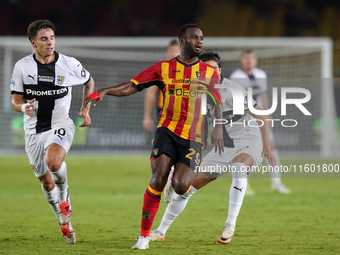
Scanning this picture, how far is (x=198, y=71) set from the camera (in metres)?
4.59

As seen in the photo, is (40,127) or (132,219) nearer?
(40,127)

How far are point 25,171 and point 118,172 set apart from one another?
2204 millimetres

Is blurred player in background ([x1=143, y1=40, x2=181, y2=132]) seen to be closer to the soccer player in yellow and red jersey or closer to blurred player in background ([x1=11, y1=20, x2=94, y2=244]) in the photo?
blurred player in background ([x1=11, y1=20, x2=94, y2=244])

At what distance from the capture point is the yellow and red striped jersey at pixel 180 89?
4.52 meters

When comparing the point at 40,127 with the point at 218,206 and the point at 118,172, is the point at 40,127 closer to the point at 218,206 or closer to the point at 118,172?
the point at 218,206

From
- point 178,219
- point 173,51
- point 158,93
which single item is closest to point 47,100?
point 178,219

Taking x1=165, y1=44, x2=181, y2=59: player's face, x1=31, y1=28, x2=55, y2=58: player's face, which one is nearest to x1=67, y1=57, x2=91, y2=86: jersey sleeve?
x1=31, y1=28, x2=55, y2=58: player's face

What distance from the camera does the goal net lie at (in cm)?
1345

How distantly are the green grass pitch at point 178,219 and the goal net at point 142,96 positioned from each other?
11.5 ft

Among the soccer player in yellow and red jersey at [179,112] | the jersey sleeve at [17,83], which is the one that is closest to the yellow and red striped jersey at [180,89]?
the soccer player in yellow and red jersey at [179,112]

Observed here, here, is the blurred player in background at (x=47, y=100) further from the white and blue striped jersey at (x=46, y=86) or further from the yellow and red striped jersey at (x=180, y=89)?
the yellow and red striped jersey at (x=180, y=89)

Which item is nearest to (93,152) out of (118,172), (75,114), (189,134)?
(75,114)

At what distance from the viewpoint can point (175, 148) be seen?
14.8 feet

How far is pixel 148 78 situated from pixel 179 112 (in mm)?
423
